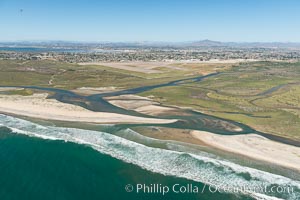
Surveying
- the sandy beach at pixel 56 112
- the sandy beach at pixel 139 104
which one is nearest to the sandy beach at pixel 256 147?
the sandy beach at pixel 56 112

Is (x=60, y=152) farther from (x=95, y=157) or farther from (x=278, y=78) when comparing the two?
(x=278, y=78)

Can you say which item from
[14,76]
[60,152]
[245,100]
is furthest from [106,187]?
[14,76]

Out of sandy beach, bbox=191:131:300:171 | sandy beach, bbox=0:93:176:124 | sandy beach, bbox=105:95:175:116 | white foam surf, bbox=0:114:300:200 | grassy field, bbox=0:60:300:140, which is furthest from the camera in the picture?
sandy beach, bbox=105:95:175:116

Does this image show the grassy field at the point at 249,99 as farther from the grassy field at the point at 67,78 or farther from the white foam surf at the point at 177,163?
the grassy field at the point at 67,78

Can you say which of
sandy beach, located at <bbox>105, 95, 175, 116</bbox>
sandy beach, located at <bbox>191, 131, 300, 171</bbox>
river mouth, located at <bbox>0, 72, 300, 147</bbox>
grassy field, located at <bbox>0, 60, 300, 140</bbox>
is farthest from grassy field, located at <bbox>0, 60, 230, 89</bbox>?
sandy beach, located at <bbox>191, 131, 300, 171</bbox>

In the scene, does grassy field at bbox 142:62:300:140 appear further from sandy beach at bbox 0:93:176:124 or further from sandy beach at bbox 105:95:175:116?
sandy beach at bbox 0:93:176:124

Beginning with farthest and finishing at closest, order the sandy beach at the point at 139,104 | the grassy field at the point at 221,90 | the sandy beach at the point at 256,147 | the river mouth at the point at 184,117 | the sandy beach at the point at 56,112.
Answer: the sandy beach at the point at 139,104, the grassy field at the point at 221,90, the sandy beach at the point at 56,112, the river mouth at the point at 184,117, the sandy beach at the point at 256,147
